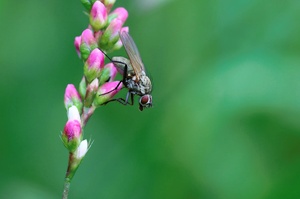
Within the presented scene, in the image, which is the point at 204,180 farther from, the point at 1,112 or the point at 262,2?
the point at 262,2

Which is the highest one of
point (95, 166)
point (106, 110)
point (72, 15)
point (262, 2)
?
point (262, 2)

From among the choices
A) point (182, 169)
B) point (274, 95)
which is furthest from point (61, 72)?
point (274, 95)

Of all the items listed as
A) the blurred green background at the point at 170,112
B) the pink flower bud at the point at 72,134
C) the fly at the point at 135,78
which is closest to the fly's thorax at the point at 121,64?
the fly at the point at 135,78

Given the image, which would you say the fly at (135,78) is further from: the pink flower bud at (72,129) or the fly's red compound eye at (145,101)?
the pink flower bud at (72,129)

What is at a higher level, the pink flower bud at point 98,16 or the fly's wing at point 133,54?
the pink flower bud at point 98,16

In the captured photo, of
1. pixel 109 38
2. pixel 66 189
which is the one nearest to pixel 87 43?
pixel 109 38
